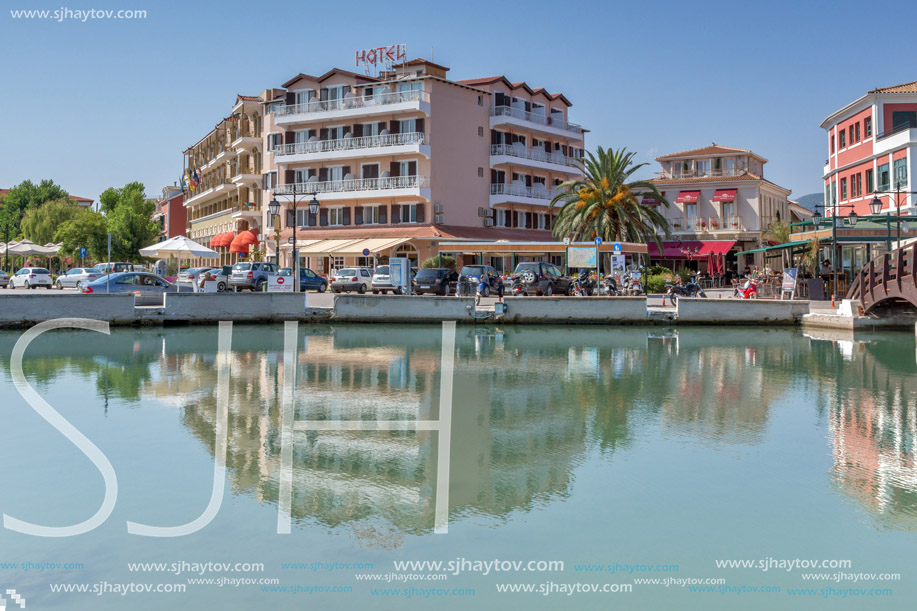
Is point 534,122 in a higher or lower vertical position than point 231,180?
higher

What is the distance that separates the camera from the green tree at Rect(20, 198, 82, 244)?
8556 centimetres

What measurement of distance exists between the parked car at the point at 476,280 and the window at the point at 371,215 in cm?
1907

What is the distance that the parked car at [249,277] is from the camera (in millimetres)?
38875

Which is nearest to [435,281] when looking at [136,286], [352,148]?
[136,286]

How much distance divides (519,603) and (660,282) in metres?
39.0

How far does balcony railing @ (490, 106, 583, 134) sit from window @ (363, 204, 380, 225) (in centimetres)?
1165

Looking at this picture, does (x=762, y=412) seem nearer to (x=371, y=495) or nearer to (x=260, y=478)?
(x=371, y=495)

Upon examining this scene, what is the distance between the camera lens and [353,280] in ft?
133

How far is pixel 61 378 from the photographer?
17562mm

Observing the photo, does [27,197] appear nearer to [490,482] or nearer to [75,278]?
[75,278]

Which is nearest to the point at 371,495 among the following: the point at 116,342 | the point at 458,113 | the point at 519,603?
the point at 519,603

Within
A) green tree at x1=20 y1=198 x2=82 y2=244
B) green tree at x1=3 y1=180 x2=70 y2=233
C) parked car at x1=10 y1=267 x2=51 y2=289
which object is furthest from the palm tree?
green tree at x1=3 y1=180 x2=70 y2=233

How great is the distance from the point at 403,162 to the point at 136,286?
25.5 metres

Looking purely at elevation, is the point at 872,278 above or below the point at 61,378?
above
